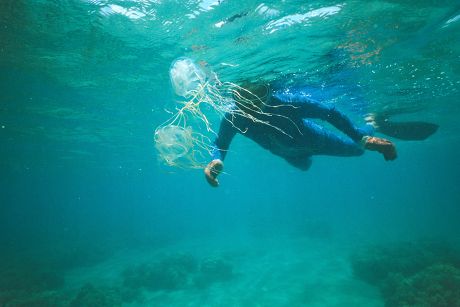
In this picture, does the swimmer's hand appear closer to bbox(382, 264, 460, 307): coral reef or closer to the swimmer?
the swimmer

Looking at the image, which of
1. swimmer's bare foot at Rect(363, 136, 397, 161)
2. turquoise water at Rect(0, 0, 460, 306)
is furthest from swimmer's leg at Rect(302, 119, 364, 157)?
turquoise water at Rect(0, 0, 460, 306)

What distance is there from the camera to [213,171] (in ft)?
16.7

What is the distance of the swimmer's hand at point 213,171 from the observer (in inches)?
197

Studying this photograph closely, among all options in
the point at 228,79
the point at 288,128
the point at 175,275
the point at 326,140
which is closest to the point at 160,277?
the point at 175,275

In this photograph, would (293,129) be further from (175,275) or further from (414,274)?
(175,275)

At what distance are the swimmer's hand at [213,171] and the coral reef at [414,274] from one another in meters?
11.8

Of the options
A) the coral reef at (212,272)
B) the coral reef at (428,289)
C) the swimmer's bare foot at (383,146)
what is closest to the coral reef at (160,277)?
the coral reef at (212,272)

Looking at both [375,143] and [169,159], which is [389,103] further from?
[169,159]

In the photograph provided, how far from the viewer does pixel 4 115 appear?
20531 mm

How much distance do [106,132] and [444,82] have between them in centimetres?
2725

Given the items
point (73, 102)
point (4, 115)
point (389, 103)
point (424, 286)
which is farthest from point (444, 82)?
point (4, 115)

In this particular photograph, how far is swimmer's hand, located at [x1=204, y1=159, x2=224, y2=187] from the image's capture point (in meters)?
5.02

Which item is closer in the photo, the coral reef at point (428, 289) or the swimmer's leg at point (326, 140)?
the swimmer's leg at point (326, 140)

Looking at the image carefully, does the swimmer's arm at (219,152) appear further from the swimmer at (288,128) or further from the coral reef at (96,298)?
the coral reef at (96,298)
